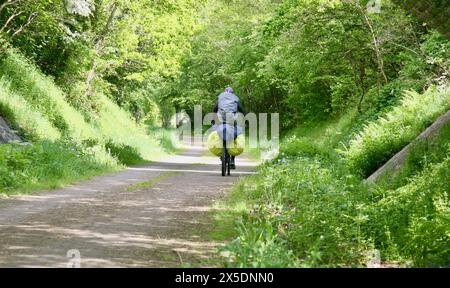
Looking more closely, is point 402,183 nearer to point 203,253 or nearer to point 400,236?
point 400,236

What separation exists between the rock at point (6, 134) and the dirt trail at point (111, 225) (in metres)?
3.52

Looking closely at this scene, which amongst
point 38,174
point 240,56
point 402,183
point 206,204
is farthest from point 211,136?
point 240,56

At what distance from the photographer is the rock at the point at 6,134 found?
1617 cm

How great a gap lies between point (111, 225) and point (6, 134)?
9328mm

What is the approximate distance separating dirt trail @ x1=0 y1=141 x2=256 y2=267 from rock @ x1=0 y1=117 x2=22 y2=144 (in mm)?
3516

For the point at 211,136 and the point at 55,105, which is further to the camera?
the point at 55,105

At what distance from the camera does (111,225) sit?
8.30 metres

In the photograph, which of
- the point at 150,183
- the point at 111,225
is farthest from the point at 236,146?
the point at 111,225

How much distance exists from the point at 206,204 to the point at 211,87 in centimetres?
4937

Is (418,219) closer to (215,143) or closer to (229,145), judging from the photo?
(229,145)

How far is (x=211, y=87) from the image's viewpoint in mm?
59656

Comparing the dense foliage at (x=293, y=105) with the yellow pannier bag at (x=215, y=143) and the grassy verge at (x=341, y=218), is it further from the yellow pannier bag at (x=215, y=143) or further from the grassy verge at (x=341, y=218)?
the yellow pannier bag at (x=215, y=143)

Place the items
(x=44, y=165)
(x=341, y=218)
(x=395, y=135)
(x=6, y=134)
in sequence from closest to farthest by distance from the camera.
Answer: (x=341, y=218)
(x=395, y=135)
(x=44, y=165)
(x=6, y=134)

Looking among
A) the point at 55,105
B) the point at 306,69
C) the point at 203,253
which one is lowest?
the point at 203,253
